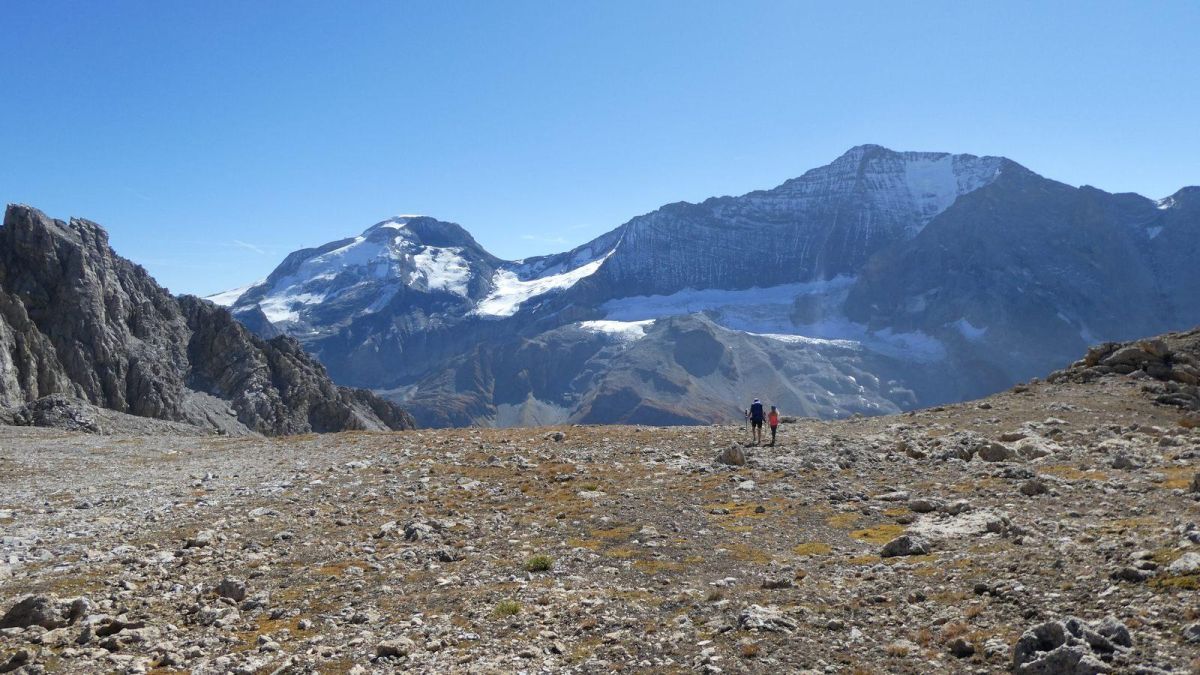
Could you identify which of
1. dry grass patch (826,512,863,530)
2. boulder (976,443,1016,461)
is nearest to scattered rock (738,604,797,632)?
dry grass patch (826,512,863,530)

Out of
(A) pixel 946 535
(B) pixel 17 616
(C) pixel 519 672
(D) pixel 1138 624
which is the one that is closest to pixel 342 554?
(B) pixel 17 616

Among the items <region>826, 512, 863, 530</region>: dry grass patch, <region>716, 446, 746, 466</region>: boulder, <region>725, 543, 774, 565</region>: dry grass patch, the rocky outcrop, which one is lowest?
<region>725, 543, 774, 565</region>: dry grass patch

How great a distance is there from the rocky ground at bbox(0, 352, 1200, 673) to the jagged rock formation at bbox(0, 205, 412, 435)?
60609mm

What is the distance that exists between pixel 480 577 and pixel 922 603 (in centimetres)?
896

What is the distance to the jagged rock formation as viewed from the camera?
87.2 metres

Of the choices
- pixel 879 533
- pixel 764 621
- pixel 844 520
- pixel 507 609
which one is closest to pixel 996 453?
pixel 844 520

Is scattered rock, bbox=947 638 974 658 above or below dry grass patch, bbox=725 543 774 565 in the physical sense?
above

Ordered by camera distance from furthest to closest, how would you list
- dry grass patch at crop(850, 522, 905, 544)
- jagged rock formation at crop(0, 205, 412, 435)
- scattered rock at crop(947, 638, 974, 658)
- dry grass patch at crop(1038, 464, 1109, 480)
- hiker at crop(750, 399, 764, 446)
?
jagged rock formation at crop(0, 205, 412, 435) < hiker at crop(750, 399, 764, 446) < dry grass patch at crop(1038, 464, 1109, 480) < dry grass patch at crop(850, 522, 905, 544) < scattered rock at crop(947, 638, 974, 658)

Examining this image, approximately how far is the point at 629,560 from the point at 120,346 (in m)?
109

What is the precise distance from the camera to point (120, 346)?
102375 mm

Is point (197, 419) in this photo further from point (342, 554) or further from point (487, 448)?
point (342, 554)

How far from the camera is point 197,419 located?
101 meters

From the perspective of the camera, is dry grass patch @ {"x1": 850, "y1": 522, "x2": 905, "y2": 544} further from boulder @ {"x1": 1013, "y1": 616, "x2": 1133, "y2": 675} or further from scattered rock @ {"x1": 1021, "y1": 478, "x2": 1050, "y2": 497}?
boulder @ {"x1": 1013, "y1": 616, "x2": 1133, "y2": 675}

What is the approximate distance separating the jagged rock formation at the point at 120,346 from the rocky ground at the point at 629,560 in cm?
6061
